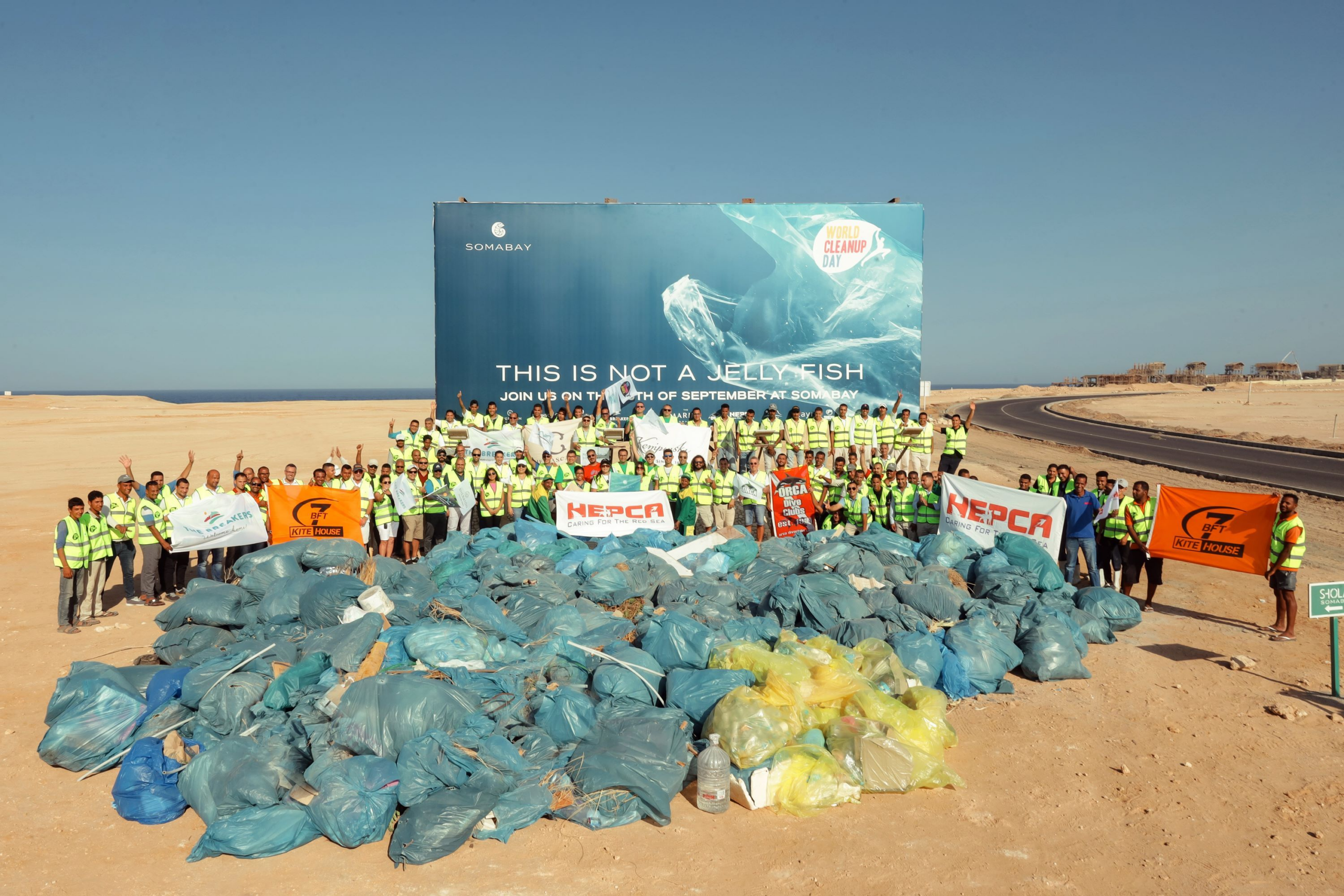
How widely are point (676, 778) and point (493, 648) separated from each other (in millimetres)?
2163

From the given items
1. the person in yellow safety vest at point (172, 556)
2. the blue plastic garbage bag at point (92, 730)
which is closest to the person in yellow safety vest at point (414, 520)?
the person in yellow safety vest at point (172, 556)

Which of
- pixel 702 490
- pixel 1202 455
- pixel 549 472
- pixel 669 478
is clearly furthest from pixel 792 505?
pixel 1202 455

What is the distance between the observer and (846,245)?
15.0m

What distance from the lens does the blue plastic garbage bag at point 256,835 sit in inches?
179

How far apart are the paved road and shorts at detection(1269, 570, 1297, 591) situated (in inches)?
416

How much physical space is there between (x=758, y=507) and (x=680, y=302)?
Answer: 17.1 ft

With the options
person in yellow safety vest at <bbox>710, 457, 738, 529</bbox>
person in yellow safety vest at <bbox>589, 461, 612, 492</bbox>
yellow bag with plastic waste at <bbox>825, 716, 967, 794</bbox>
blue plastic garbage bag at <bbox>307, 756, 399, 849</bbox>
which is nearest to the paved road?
person in yellow safety vest at <bbox>710, 457, 738, 529</bbox>

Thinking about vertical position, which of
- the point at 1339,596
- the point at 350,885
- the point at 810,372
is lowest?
the point at 350,885

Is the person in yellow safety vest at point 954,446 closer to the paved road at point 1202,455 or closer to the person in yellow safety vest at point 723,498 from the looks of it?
the person in yellow safety vest at point 723,498

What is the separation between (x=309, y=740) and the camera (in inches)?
209

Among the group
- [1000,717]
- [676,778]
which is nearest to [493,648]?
[676,778]

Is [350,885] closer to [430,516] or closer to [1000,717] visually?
[1000,717]

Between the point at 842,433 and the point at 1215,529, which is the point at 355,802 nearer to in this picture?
the point at 1215,529

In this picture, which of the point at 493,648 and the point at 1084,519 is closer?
the point at 493,648
